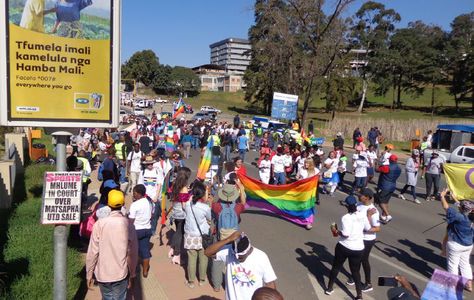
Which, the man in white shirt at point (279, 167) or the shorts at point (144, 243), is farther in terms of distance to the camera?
the man in white shirt at point (279, 167)

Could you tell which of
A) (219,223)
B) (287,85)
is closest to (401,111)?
(287,85)

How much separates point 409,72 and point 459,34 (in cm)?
1075

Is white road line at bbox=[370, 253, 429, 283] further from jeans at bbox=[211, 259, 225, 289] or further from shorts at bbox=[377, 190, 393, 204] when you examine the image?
jeans at bbox=[211, 259, 225, 289]

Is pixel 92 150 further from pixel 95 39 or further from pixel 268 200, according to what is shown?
pixel 95 39

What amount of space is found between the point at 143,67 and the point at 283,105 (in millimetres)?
82806

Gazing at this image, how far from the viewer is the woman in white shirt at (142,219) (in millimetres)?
6703

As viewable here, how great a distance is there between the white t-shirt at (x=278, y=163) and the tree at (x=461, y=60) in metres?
59.2

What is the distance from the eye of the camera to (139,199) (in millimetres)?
6840

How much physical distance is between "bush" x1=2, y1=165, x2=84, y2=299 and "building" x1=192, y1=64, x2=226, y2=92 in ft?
397

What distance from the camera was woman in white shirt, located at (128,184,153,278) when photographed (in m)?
6.70

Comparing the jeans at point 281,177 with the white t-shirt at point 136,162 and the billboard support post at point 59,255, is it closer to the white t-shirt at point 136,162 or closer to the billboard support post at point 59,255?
the white t-shirt at point 136,162

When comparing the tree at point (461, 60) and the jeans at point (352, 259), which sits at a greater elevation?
the tree at point (461, 60)

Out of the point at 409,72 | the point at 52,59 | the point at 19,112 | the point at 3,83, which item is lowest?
the point at 19,112

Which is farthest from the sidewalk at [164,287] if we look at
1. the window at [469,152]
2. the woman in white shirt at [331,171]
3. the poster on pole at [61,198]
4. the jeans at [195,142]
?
the jeans at [195,142]
